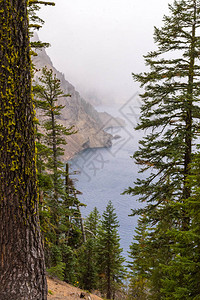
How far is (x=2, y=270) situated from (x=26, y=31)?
349cm

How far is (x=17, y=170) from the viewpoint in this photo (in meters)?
2.88

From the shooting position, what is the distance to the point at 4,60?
8.64 feet

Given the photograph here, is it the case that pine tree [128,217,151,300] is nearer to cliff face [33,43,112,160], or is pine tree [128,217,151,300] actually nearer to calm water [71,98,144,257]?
calm water [71,98,144,257]

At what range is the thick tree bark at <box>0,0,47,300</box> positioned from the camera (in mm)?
2645

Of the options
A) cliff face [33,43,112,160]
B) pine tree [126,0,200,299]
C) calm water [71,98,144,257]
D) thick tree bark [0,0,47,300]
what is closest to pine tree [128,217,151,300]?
pine tree [126,0,200,299]

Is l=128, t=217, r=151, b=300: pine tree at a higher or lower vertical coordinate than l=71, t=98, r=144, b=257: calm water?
higher

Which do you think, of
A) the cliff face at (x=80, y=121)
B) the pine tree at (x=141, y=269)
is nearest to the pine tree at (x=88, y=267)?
the pine tree at (x=141, y=269)

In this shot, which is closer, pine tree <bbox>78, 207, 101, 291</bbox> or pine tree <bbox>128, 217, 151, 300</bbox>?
pine tree <bbox>128, 217, 151, 300</bbox>

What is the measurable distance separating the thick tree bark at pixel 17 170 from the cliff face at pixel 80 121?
96220 millimetres

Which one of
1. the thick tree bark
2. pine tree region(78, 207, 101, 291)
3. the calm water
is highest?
the thick tree bark

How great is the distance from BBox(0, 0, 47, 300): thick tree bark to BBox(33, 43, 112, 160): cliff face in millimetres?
96220

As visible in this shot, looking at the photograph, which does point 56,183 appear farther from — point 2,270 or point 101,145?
point 101,145

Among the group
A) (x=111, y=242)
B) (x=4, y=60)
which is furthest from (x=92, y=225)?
(x=4, y=60)

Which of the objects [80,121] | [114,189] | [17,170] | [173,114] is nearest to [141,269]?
[173,114]
